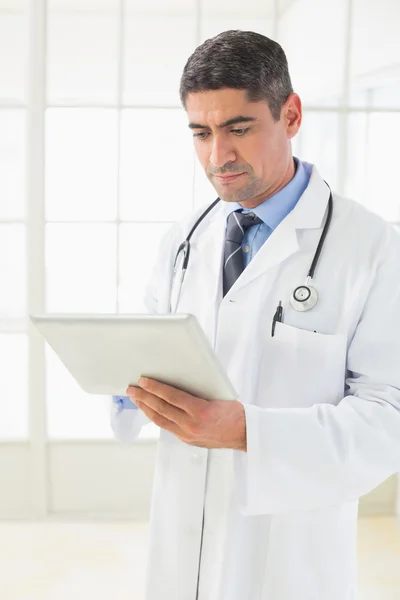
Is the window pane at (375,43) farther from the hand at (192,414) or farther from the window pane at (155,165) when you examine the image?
the hand at (192,414)

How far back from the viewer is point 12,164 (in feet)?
10.2

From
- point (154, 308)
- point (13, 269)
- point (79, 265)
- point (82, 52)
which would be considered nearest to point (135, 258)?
point (79, 265)

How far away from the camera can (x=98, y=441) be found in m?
3.24

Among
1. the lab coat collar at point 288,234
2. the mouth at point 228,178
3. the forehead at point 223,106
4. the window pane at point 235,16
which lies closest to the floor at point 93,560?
the lab coat collar at point 288,234

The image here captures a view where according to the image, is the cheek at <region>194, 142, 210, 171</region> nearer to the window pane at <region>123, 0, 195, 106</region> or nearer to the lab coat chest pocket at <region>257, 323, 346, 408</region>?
the lab coat chest pocket at <region>257, 323, 346, 408</region>

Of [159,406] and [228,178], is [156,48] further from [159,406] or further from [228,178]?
[159,406]

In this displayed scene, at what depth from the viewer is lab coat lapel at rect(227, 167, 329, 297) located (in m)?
1.36

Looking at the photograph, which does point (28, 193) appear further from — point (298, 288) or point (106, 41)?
point (298, 288)

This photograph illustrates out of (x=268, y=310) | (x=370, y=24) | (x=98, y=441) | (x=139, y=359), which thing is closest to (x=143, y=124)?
(x=370, y=24)

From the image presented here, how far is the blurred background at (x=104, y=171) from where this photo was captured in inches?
121

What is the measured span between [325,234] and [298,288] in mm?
123

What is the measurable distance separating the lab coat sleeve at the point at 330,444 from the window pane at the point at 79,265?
2.08 metres

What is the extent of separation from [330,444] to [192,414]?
25 cm

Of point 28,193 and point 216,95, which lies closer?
point 216,95
